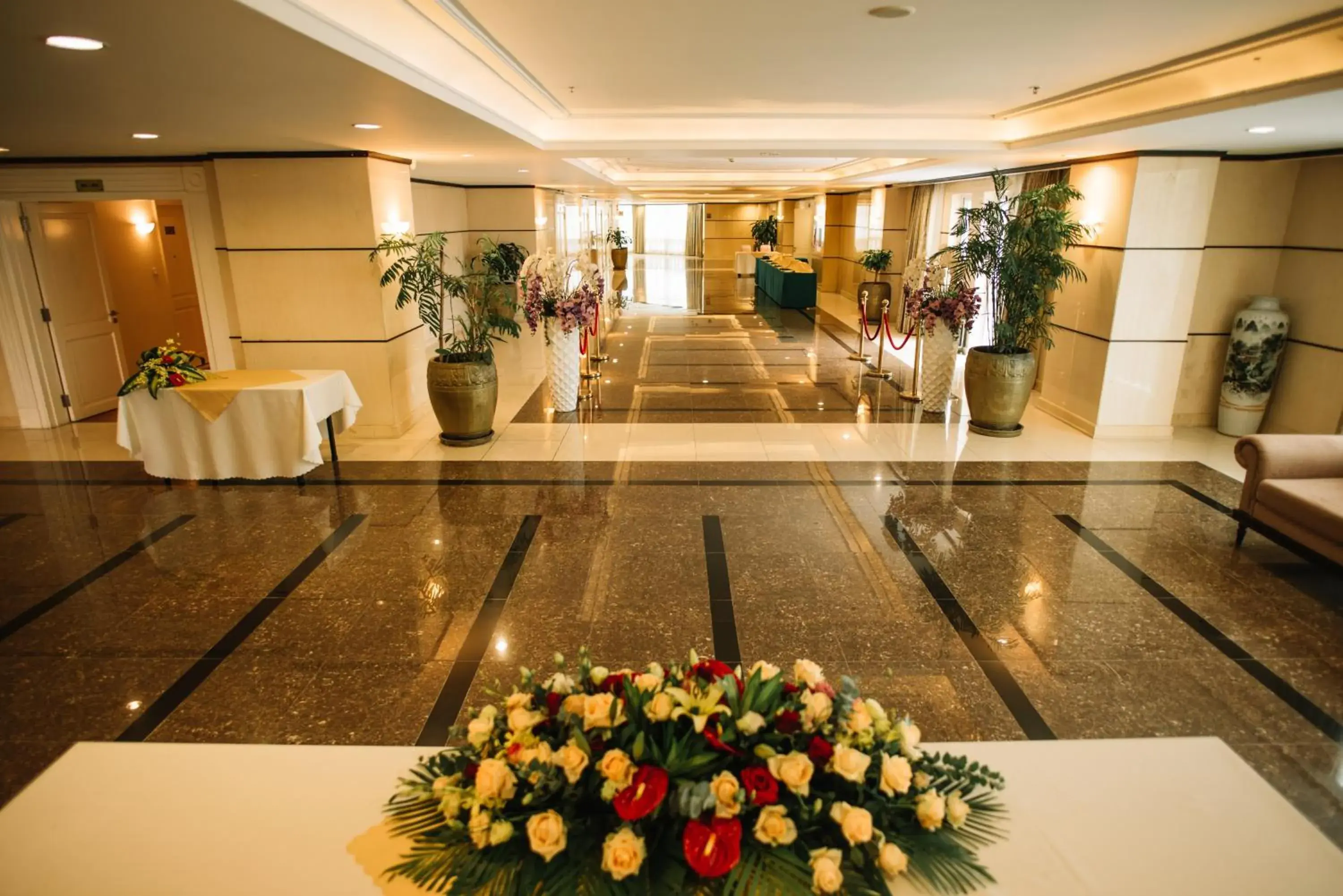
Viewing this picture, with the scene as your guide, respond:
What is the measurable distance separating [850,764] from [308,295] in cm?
694

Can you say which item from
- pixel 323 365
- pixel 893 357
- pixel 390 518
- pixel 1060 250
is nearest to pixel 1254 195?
pixel 1060 250

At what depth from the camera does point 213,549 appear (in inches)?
192

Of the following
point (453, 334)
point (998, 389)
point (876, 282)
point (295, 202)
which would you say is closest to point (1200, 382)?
point (998, 389)

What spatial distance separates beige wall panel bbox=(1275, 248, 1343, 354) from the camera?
6551 millimetres

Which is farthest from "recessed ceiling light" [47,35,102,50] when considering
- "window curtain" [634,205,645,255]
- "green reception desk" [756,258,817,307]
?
"window curtain" [634,205,645,255]

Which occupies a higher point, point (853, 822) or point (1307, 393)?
point (853, 822)

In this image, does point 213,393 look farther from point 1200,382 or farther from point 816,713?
point 1200,382

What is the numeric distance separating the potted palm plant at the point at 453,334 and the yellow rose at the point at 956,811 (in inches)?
237

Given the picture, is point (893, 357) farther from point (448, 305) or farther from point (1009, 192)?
point (448, 305)

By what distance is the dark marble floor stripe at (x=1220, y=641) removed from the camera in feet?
10.7

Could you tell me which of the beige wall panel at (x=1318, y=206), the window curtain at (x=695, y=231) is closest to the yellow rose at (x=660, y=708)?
the beige wall panel at (x=1318, y=206)

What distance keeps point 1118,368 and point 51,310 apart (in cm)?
1057

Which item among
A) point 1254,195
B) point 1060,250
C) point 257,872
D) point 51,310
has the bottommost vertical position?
point 257,872

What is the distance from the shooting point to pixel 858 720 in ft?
4.57
